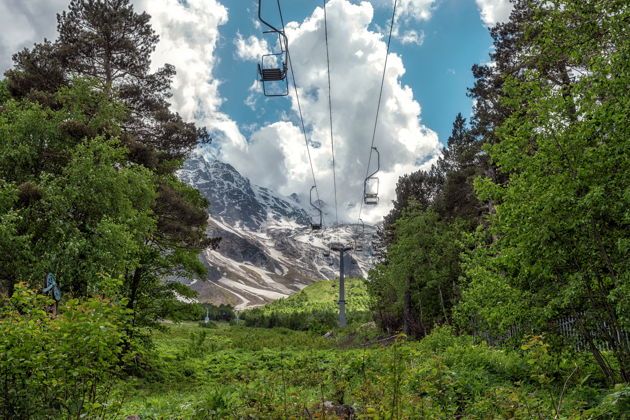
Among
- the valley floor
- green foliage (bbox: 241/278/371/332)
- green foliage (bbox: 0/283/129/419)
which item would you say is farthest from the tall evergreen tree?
green foliage (bbox: 241/278/371/332)

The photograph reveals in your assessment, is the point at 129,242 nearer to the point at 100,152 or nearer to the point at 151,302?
the point at 100,152

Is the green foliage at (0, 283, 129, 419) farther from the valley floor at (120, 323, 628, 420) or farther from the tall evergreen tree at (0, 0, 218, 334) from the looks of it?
the tall evergreen tree at (0, 0, 218, 334)

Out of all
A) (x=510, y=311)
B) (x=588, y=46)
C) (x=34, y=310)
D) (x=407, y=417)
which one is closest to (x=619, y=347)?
(x=510, y=311)

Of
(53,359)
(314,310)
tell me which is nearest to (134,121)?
(53,359)

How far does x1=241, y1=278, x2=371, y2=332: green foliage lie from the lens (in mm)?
52656

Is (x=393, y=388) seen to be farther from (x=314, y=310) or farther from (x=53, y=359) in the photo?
(x=314, y=310)

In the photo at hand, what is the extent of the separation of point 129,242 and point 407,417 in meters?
11.1

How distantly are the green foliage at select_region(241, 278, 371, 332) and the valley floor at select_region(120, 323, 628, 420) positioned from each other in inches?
1120

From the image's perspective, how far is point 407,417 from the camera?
199 inches

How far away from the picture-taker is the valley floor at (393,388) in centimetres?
520

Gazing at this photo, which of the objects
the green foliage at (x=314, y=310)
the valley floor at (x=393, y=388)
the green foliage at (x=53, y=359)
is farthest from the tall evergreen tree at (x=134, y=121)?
the green foliage at (x=314, y=310)

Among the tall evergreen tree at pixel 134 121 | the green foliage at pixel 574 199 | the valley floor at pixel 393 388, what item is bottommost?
the valley floor at pixel 393 388

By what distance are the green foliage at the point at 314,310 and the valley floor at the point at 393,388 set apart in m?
28.5

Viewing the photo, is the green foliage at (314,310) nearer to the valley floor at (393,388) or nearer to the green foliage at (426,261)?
the green foliage at (426,261)
